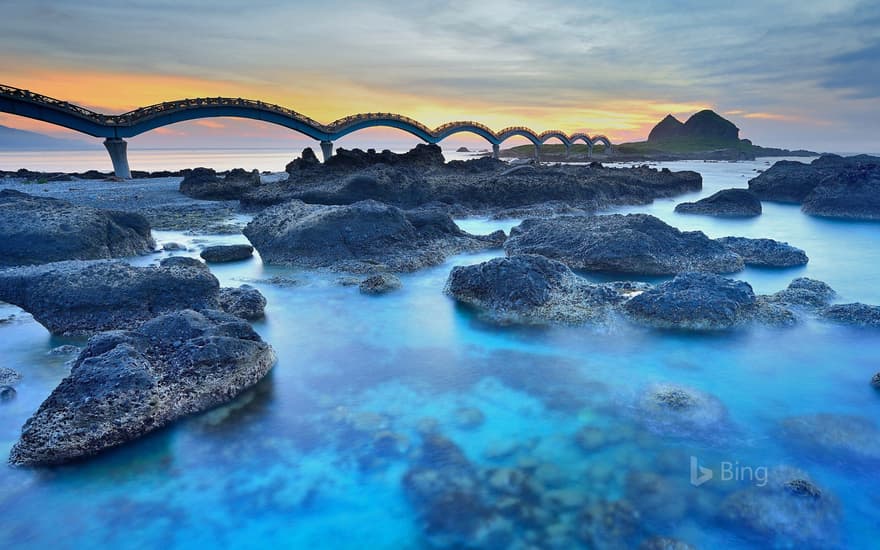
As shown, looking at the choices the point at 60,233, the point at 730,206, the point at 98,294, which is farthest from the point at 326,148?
the point at 98,294

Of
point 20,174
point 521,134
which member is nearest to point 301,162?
point 20,174

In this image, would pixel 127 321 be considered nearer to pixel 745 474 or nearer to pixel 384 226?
pixel 384 226

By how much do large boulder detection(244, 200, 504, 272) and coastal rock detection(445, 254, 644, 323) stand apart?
3.37 m

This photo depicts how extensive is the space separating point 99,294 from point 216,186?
21003 millimetres

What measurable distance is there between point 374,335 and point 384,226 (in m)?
6.24

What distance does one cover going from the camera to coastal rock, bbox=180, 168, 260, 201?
28469 millimetres

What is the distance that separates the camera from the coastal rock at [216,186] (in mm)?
28469

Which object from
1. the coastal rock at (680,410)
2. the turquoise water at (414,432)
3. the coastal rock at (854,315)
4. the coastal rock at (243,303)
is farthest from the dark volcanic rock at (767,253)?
the coastal rock at (243,303)

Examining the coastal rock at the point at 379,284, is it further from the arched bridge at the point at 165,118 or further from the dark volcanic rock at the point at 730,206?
the arched bridge at the point at 165,118

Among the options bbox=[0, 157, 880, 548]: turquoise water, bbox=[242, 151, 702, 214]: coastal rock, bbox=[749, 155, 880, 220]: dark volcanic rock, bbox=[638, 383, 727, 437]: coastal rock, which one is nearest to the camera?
bbox=[0, 157, 880, 548]: turquoise water

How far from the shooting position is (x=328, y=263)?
14.7 metres

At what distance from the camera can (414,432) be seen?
21.8 feet

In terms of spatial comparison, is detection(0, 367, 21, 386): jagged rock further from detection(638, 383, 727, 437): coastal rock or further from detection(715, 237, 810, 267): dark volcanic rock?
detection(715, 237, 810, 267): dark volcanic rock

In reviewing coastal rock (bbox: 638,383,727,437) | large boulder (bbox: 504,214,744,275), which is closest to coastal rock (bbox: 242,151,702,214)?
large boulder (bbox: 504,214,744,275)
